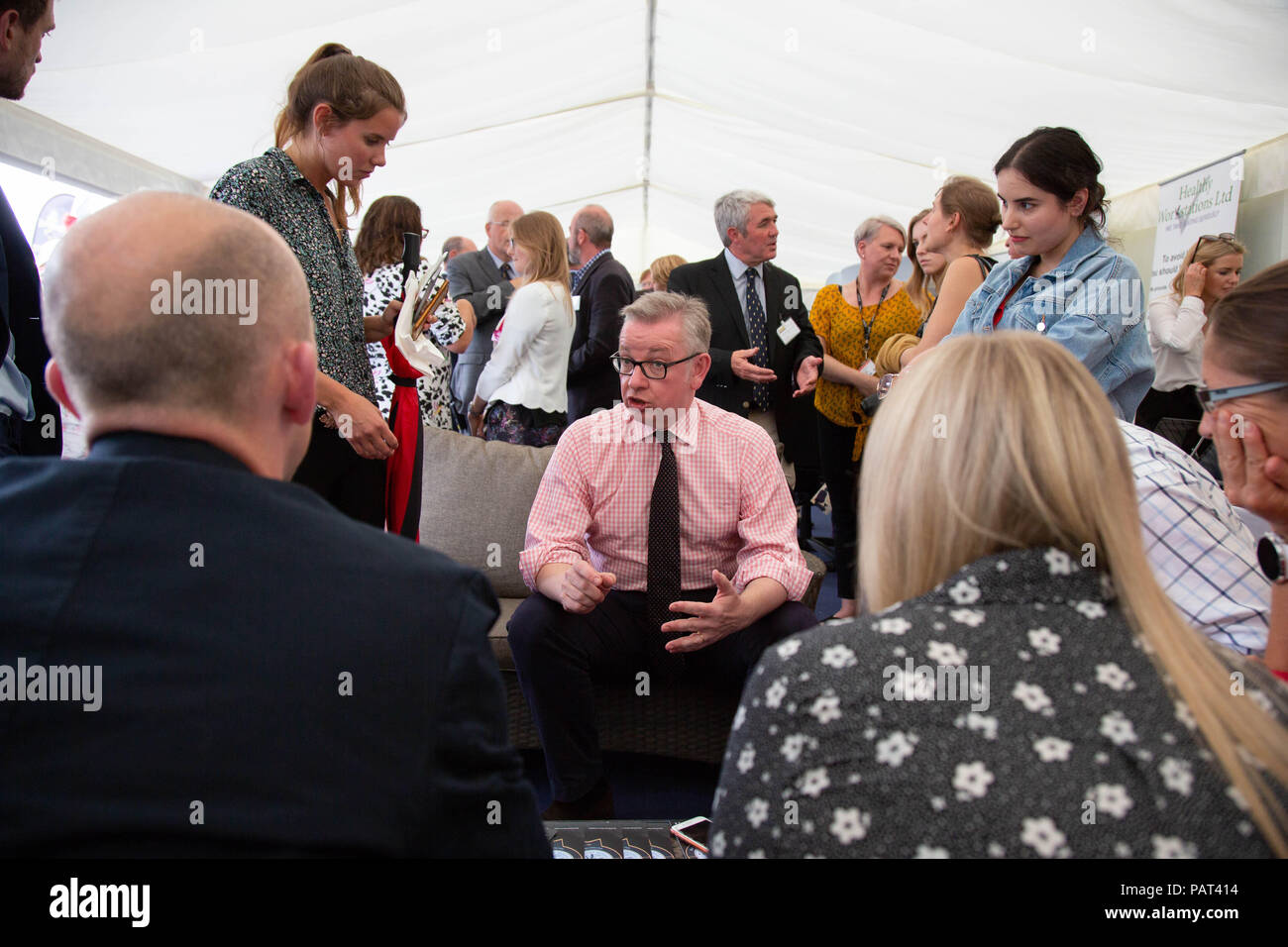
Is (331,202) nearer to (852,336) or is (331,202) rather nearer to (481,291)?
(852,336)

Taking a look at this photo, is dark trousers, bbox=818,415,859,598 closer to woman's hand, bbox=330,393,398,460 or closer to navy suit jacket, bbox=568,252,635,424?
navy suit jacket, bbox=568,252,635,424

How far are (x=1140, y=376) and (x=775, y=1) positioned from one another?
415 centimetres

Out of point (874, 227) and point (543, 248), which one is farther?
point (874, 227)

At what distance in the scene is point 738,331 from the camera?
3.70 m

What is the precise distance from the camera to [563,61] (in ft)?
22.5

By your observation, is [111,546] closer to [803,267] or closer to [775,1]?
[775,1]

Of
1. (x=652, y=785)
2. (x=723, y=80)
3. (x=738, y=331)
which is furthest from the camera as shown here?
(x=723, y=80)

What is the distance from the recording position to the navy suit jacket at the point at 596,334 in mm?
3947

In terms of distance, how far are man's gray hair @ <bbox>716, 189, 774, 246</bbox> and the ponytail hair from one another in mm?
1890

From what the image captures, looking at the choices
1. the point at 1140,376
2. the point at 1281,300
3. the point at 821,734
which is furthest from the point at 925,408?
the point at 1140,376

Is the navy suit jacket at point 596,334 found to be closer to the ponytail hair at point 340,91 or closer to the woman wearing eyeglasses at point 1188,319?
the ponytail hair at point 340,91

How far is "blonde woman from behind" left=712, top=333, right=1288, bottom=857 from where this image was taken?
757 millimetres

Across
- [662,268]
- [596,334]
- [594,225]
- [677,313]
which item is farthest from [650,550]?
[662,268]

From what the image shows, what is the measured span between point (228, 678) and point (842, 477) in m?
3.22
